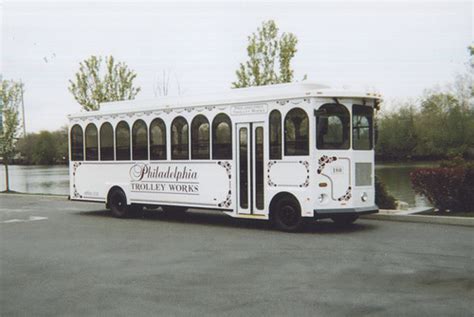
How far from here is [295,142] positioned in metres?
12.2

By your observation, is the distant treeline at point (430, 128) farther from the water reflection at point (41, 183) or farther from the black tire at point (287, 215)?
the black tire at point (287, 215)

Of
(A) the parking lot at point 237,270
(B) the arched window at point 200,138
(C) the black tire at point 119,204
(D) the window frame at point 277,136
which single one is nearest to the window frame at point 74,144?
(C) the black tire at point 119,204

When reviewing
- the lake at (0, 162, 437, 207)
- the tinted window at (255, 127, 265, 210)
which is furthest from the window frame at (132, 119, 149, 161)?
the lake at (0, 162, 437, 207)

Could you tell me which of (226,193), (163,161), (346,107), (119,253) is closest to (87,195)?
(163,161)

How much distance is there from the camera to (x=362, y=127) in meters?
12.5

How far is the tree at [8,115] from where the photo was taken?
31141mm

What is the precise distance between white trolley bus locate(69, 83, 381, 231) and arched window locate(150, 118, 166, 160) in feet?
0.09

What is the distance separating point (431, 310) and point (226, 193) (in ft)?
25.3

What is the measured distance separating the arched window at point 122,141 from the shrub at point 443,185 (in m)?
7.59

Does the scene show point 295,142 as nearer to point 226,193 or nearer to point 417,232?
point 226,193

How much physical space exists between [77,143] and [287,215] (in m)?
8.01

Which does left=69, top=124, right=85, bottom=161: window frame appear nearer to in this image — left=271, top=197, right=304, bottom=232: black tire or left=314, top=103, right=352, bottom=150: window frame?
left=271, top=197, right=304, bottom=232: black tire

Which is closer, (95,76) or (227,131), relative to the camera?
(227,131)

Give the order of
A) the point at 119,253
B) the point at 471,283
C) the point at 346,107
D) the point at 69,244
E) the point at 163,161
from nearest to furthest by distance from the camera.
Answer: the point at 471,283
the point at 119,253
the point at 69,244
the point at 346,107
the point at 163,161
